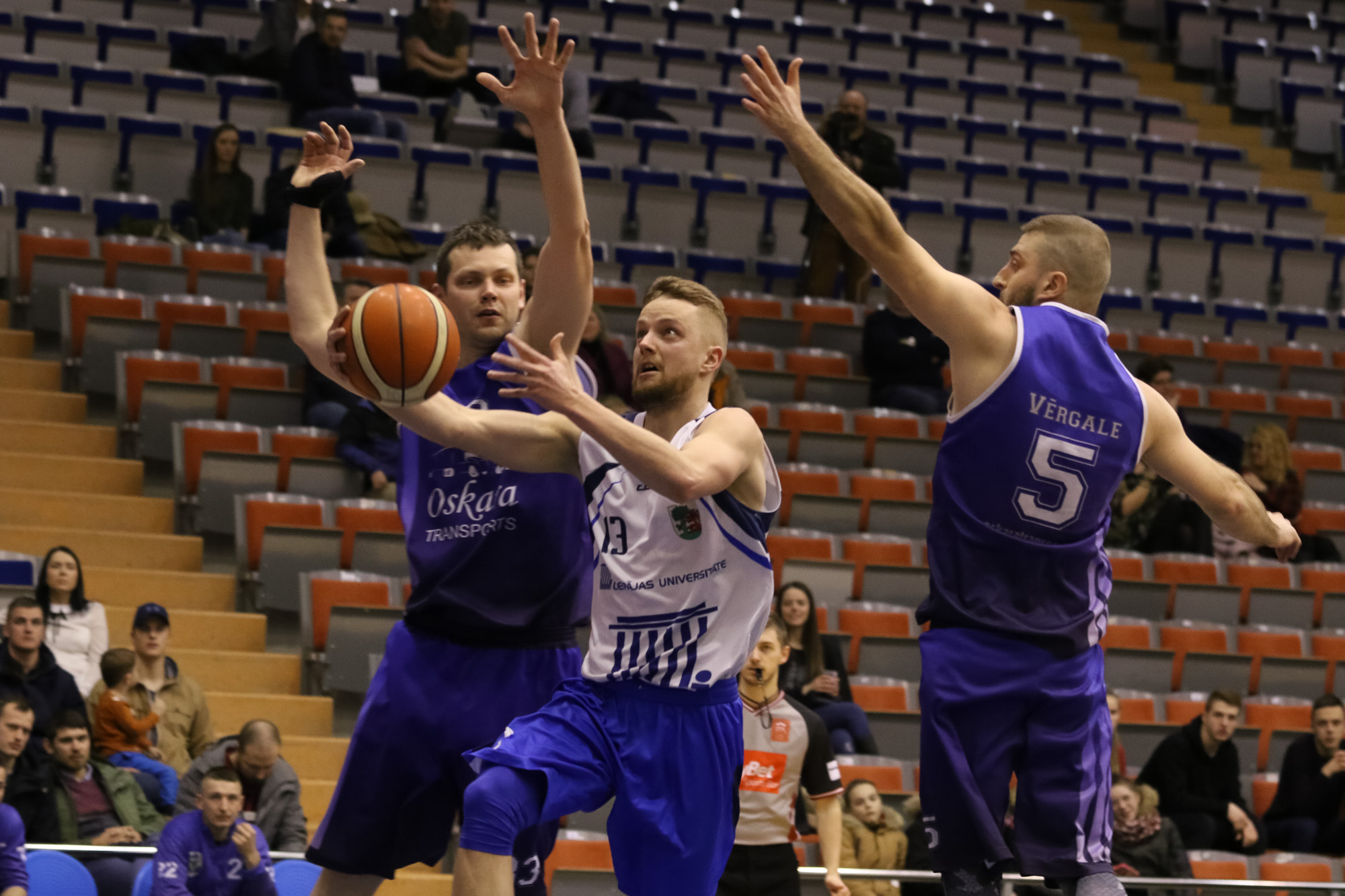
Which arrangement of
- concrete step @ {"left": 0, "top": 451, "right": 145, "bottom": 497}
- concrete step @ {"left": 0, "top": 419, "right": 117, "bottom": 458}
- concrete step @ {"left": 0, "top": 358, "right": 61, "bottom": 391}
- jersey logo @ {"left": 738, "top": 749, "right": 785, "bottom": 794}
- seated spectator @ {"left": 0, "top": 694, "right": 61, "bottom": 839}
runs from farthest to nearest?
concrete step @ {"left": 0, "top": 358, "right": 61, "bottom": 391}
concrete step @ {"left": 0, "top": 419, "right": 117, "bottom": 458}
concrete step @ {"left": 0, "top": 451, "right": 145, "bottom": 497}
seated spectator @ {"left": 0, "top": 694, "right": 61, "bottom": 839}
jersey logo @ {"left": 738, "top": 749, "right": 785, "bottom": 794}

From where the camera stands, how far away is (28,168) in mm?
12859

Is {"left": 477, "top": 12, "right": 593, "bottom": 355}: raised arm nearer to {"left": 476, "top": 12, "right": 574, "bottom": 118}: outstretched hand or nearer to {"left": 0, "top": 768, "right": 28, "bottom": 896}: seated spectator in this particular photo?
{"left": 476, "top": 12, "right": 574, "bottom": 118}: outstretched hand

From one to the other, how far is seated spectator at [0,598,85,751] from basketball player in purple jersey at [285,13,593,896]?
146 inches

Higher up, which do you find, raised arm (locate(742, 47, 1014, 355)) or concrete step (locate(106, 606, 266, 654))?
raised arm (locate(742, 47, 1014, 355))

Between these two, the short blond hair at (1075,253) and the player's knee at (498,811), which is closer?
the player's knee at (498,811)

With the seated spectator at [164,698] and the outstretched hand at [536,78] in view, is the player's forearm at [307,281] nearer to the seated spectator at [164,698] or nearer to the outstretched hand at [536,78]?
the outstretched hand at [536,78]

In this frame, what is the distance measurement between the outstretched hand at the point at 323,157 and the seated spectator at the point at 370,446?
219 inches

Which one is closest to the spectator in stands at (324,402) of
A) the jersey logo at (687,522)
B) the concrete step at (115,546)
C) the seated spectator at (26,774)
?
the concrete step at (115,546)

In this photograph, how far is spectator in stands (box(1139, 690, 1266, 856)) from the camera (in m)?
9.03

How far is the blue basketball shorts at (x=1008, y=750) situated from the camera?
3.91 metres

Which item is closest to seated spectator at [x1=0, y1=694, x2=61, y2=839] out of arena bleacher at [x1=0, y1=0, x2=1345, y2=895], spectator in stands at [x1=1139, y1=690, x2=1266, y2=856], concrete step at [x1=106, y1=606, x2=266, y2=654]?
arena bleacher at [x1=0, y1=0, x2=1345, y2=895]

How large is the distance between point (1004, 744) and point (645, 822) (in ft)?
3.01

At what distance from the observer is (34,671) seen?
7.52m

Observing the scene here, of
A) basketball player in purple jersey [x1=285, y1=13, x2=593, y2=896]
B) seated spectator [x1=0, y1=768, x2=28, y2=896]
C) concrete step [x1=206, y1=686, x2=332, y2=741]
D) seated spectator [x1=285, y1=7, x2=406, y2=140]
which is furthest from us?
seated spectator [x1=285, y1=7, x2=406, y2=140]
